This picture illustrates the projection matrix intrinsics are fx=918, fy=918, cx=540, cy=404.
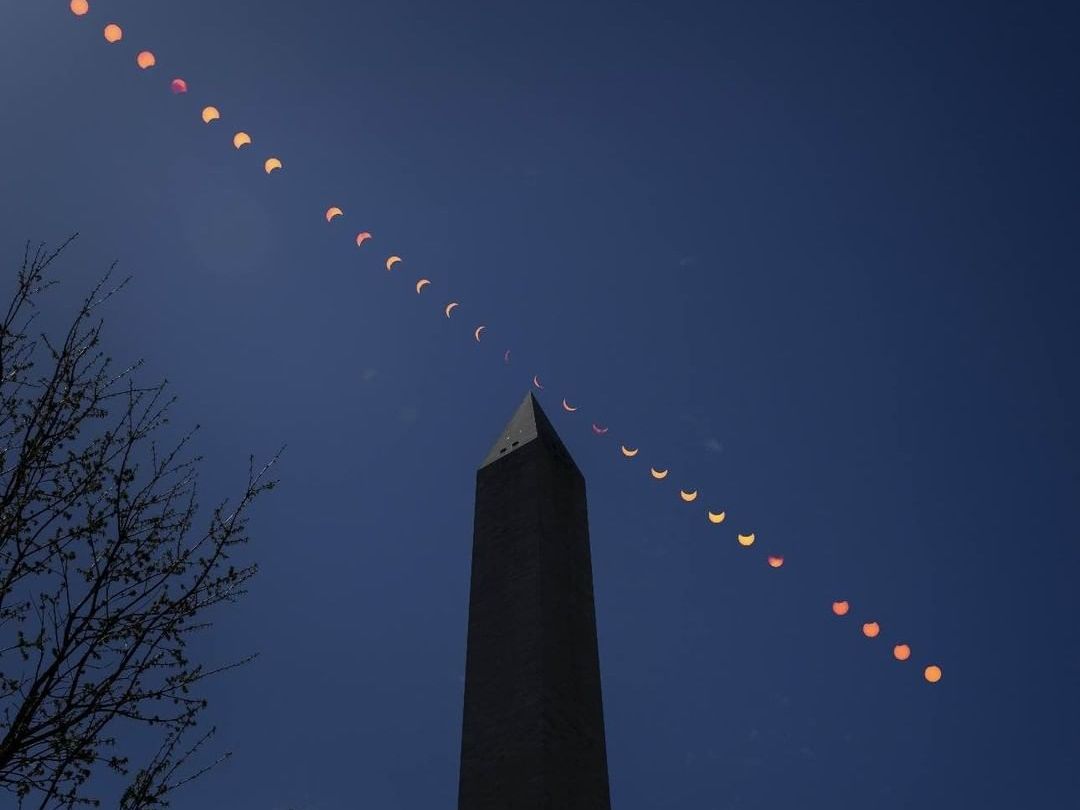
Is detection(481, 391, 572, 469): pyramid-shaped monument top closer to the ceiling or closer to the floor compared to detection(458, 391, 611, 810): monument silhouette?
→ closer to the ceiling

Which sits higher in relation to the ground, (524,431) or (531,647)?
(524,431)

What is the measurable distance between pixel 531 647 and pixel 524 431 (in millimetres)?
5064

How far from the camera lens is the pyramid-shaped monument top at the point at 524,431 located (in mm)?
17094

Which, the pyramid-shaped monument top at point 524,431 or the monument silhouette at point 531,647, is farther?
the pyramid-shaped monument top at point 524,431

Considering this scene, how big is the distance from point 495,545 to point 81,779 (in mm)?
9679

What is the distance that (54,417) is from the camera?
6.27m

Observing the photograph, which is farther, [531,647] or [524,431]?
[524,431]

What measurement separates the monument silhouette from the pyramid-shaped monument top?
0.12 m

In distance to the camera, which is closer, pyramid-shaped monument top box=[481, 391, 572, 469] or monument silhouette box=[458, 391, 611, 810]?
monument silhouette box=[458, 391, 611, 810]

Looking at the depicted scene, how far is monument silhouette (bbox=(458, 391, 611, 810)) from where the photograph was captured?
1255 centimetres

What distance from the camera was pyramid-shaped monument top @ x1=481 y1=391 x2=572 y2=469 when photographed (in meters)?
17.1

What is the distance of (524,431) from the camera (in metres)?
17.5

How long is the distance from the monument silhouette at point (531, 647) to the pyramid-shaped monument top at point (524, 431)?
0.12 meters

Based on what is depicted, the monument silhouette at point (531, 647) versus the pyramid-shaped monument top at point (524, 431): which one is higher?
the pyramid-shaped monument top at point (524, 431)
